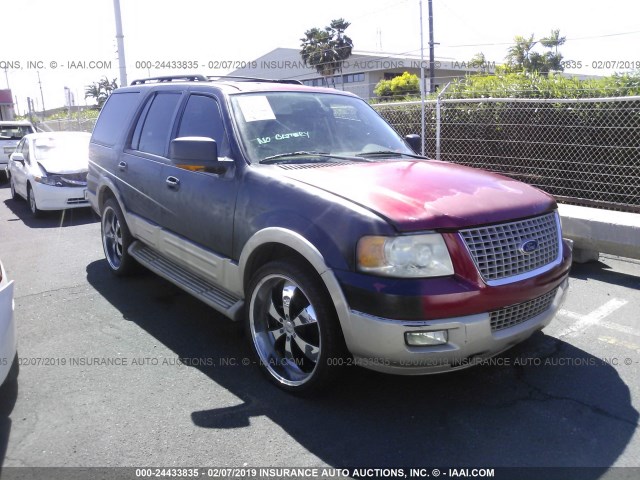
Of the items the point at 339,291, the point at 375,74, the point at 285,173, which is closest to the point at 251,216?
the point at 285,173

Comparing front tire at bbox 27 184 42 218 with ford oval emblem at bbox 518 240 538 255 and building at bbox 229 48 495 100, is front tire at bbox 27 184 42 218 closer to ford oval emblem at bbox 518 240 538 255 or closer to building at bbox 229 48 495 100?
ford oval emblem at bbox 518 240 538 255

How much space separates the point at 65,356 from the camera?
13.5 feet

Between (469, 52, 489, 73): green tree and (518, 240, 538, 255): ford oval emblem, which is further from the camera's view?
(469, 52, 489, 73): green tree

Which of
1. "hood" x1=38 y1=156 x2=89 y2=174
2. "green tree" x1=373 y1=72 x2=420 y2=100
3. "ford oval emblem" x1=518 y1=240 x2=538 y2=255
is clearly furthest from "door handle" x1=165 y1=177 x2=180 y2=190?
"green tree" x1=373 y1=72 x2=420 y2=100

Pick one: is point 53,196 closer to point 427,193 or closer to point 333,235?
point 333,235

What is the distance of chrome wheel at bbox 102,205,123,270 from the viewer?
5.85 m

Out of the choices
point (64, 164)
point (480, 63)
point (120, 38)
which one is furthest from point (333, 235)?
point (480, 63)

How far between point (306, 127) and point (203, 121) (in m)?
0.84

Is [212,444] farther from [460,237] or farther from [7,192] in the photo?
[7,192]

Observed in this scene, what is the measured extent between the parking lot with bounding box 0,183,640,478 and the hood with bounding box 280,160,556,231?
1.15m

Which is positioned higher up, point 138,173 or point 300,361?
point 138,173

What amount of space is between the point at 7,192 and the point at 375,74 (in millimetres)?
33757

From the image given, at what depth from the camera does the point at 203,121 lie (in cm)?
438

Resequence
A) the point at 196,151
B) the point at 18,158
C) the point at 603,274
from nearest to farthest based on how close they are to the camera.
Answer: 1. the point at 196,151
2. the point at 603,274
3. the point at 18,158
